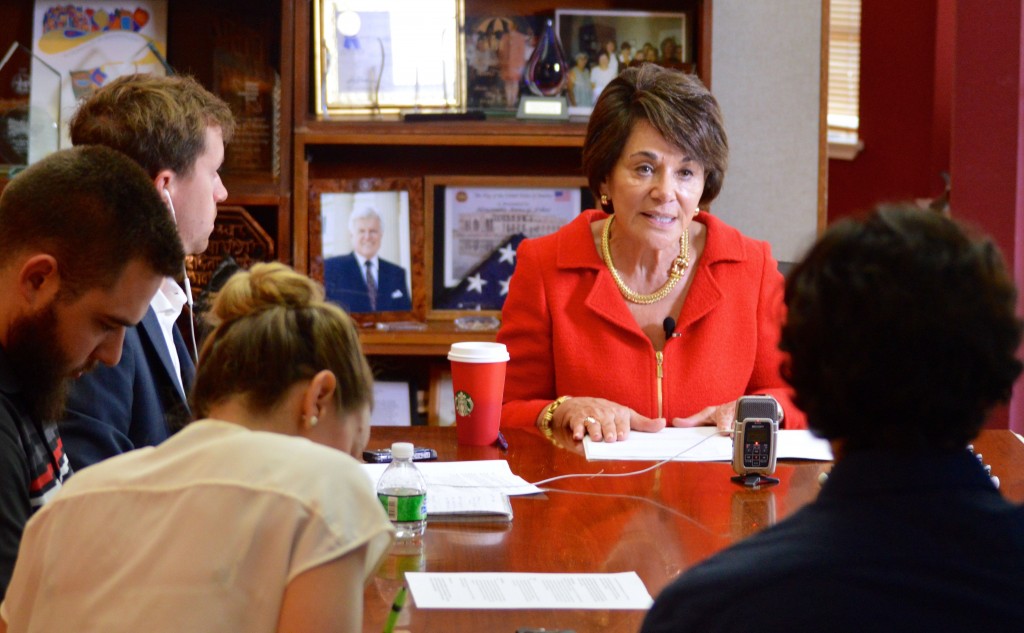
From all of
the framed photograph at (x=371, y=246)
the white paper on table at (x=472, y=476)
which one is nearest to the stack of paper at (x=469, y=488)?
the white paper on table at (x=472, y=476)

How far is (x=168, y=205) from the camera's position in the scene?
1727 mm

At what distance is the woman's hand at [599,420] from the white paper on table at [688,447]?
17 mm

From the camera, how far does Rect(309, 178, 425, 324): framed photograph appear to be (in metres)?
3.38

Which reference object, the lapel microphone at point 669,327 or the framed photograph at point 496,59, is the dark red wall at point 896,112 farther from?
the lapel microphone at point 669,327

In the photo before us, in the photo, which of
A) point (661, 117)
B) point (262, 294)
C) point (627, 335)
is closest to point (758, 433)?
point (627, 335)

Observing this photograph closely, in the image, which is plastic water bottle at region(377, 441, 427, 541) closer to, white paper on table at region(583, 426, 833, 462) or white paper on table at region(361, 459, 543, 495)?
white paper on table at region(361, 459, 543, 495)

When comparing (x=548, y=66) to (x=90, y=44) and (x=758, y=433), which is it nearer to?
(x=90, y=44)

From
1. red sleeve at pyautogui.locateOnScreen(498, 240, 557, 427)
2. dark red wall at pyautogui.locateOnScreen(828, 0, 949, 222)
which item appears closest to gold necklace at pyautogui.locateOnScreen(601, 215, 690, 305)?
red sleeve at pyautogui.locateOnScreen(498, 240, 557, 427)

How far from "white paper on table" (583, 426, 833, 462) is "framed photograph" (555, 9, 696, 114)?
4.70 feet

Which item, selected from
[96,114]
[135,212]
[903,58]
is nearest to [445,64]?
[96,114]

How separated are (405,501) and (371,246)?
6.13ft

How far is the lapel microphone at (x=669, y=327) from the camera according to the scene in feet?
8.09

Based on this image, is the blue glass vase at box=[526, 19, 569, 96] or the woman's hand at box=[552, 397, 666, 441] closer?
the woman's hand at box=[552, 397, 666, 441]

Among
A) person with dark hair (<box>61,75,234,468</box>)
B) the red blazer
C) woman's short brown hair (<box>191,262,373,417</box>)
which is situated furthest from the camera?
the red blazer
